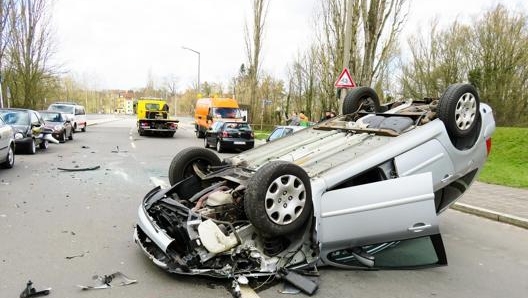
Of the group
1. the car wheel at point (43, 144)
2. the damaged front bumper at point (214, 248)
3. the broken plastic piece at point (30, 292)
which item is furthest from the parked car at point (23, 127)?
the broken plastic piece at point (30, 292)

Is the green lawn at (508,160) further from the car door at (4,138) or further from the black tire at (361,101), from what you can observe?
the car door at (4,138)

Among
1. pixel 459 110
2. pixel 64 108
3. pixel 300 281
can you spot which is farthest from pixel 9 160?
pixel 64 108

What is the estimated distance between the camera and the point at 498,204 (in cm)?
834

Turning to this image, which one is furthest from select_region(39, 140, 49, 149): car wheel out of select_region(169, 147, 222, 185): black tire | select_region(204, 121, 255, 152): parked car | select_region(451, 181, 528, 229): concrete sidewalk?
select_region(451, 181, 528, 229): concrete sidewalk

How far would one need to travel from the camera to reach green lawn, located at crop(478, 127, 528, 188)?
11312mm

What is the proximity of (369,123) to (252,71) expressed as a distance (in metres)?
28.4

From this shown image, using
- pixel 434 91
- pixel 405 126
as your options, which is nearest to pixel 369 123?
pixel 405 126

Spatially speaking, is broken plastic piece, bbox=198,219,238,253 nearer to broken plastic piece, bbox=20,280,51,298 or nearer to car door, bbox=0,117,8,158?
broken plastic piece, bbox=20,280,51,298

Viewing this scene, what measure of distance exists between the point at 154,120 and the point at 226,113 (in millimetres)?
4396

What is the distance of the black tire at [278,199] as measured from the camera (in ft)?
13.1

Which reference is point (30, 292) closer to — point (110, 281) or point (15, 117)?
point (110, 281)

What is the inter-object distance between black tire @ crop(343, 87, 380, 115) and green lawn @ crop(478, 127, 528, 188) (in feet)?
19.4

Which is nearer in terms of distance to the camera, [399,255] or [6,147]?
[399,255]

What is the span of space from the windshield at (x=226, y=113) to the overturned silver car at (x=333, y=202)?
73.4 feet
